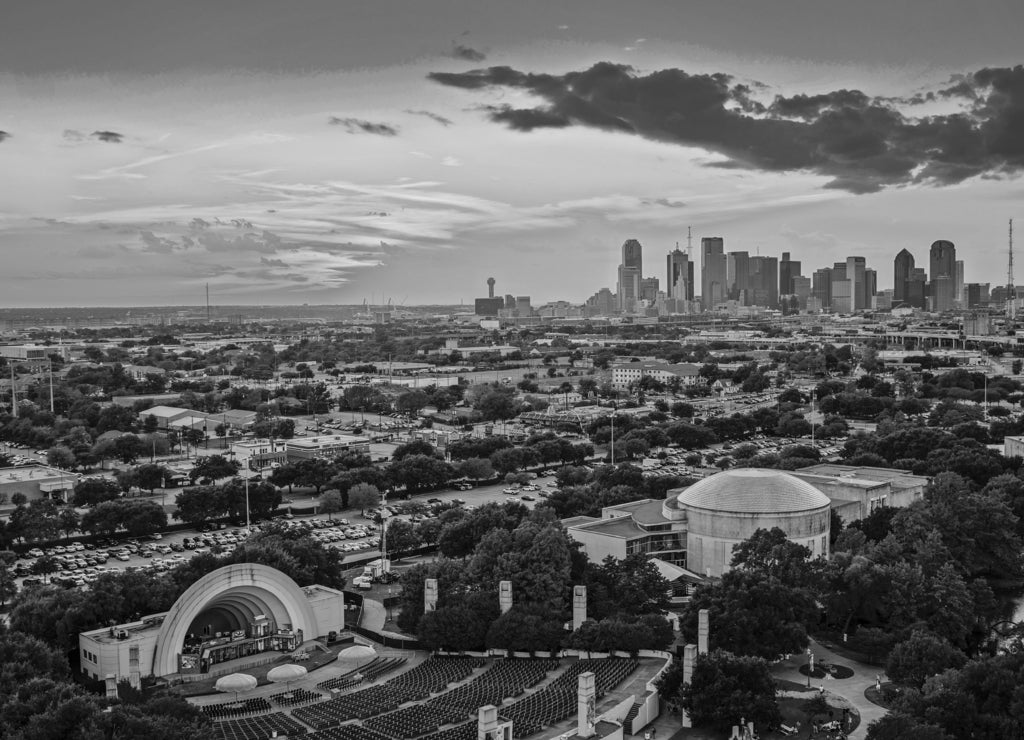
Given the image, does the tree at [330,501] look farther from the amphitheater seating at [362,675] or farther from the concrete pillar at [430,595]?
the amphitheater seating at [362,675]

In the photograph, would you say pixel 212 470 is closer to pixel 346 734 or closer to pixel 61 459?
pixel 61 459

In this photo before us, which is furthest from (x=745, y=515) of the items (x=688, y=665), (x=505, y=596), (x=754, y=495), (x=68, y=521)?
(x=68, y=521)

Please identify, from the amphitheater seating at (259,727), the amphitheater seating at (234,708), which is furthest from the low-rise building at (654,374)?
the amphitheater seating at (259,727)

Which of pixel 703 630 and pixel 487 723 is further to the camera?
pixel 703 630

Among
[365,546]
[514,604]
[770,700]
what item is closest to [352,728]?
[514,604]

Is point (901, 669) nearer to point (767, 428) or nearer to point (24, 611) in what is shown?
point (24, 611)
